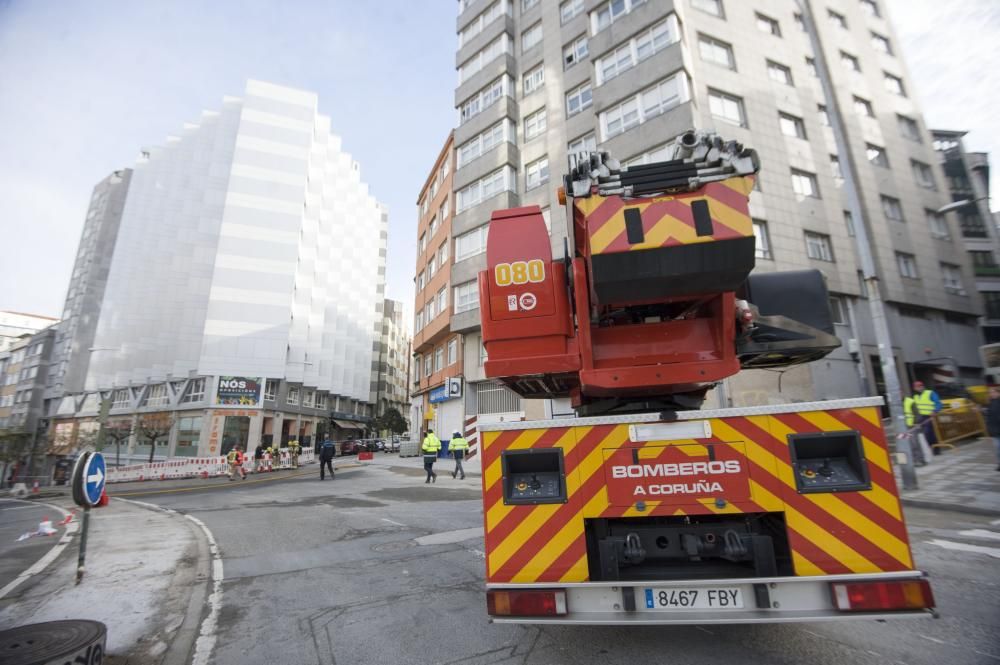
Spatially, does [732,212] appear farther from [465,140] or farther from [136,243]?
[136,243]

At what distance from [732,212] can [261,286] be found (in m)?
42.4

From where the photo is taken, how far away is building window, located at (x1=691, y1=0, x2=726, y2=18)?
19.7m

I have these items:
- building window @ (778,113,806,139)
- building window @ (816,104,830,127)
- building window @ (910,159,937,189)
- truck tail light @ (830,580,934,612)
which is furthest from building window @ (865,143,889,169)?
truck tail light @ (830,580,934,612)

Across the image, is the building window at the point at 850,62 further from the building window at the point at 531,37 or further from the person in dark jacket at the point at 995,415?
the person in dark jacket at the point at 995,415

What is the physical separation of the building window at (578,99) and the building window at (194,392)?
34084mm

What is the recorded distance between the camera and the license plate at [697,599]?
2432 mm

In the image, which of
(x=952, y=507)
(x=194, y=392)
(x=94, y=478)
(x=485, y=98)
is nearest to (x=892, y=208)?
(x=485, y=98)

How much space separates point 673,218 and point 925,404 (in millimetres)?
13713

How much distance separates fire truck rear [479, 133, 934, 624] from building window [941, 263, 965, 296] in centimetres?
3192

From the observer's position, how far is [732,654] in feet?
9.37

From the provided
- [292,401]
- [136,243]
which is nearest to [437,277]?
[292,401]

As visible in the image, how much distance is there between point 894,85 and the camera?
90.8ft

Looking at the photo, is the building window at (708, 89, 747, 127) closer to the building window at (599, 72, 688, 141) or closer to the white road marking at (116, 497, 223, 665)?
the building window at (599, 72, 688, 141)

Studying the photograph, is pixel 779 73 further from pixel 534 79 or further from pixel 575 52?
pixel 534 79
